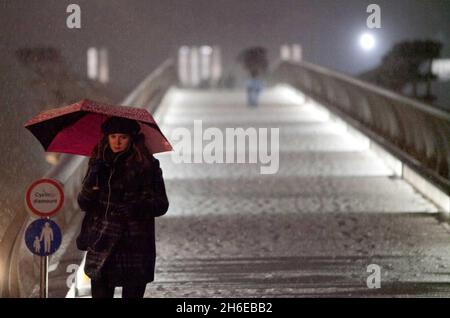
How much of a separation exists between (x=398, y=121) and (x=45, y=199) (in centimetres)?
1202

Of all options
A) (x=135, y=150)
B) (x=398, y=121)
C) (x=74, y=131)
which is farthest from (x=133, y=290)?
(x=398, y=121)

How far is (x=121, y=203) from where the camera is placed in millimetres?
8445

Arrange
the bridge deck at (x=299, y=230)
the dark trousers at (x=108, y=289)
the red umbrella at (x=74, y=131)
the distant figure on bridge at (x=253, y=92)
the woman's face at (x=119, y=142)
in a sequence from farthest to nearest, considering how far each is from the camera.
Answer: the distant figure on bridge at (x=253, y=92) → the bridge deck at (x=299, y=230) → the red umbrella at (x=74, y=131) → the dark trousers at (x=108, y=289) → the woman's face at (x=119, y=142)

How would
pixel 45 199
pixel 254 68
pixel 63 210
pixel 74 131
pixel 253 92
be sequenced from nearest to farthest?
pixel 74 131
pixel 45 199
pixel 63 210
pixel 253 92
pixel 254 68

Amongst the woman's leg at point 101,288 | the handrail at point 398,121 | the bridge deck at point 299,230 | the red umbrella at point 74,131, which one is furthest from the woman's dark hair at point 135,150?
the handrail at point 398,121

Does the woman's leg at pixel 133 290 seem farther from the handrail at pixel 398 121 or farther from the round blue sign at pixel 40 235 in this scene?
the handrail at pixel 398 121

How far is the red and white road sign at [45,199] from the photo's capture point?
9.19 meters

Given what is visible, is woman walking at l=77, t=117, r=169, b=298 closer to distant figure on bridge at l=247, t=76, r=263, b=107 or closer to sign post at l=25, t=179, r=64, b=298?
sign post at l=25, t=179, r=64, b=298

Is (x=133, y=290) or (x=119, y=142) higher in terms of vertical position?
(x=119, y=142)

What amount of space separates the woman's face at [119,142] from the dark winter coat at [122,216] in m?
0.04

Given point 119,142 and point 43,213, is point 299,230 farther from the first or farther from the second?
point 119,142

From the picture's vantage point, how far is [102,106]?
8.55 meters
